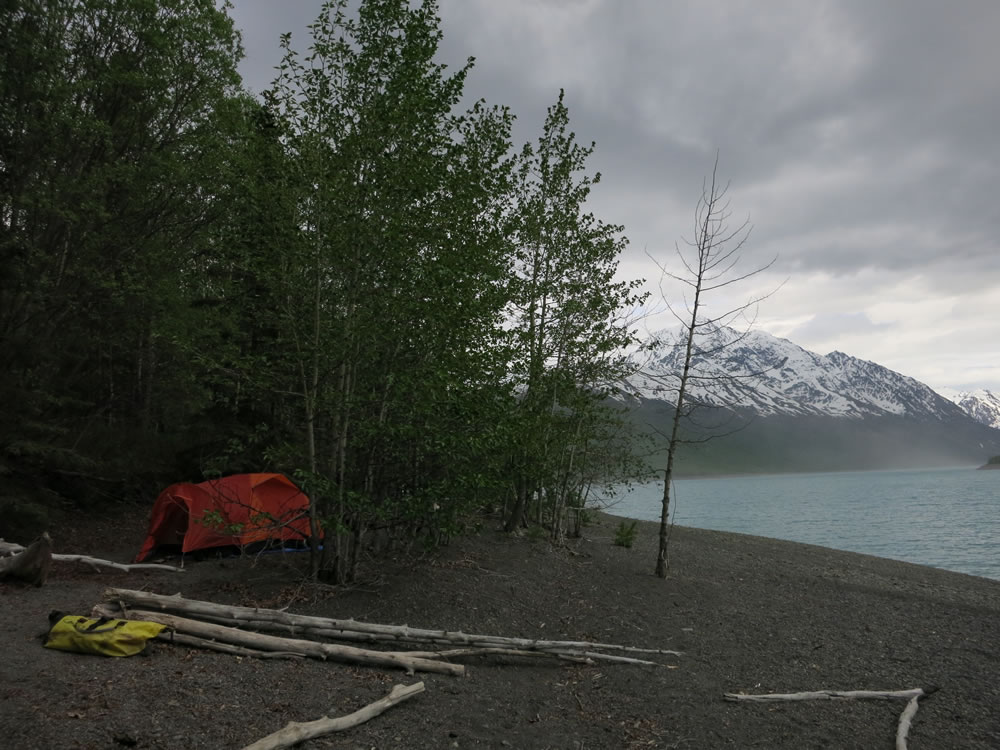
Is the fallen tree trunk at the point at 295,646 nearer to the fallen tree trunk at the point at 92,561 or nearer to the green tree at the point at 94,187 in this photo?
the fallen tree trunk at the point at 92,561

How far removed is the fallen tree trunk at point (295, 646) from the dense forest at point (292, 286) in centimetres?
248

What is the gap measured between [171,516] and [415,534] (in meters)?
6.48

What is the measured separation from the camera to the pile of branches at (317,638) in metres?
7.93

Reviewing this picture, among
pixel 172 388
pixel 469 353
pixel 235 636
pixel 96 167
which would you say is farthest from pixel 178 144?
pixel 235 636

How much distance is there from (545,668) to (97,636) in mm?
5989

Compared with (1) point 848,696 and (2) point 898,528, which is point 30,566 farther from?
(2) point 898,528

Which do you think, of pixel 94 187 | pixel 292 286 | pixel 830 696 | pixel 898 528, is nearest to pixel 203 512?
pixel 292 286

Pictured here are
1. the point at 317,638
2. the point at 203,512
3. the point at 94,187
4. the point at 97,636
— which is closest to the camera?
the point at 97,636

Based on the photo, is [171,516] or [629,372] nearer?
[171,516]

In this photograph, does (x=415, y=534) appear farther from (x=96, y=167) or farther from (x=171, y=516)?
(x=96, y=167)

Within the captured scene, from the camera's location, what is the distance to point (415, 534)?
12.0 meters

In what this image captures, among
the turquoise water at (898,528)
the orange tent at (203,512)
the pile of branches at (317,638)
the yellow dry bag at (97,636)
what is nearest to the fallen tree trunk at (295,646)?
the pile of branches at (317,638)

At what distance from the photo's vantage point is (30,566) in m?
10.3

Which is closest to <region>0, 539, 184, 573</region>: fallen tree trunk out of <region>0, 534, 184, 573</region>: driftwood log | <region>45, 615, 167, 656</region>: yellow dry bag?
<region>0, 534, 184, 573</region>: driftwood log
